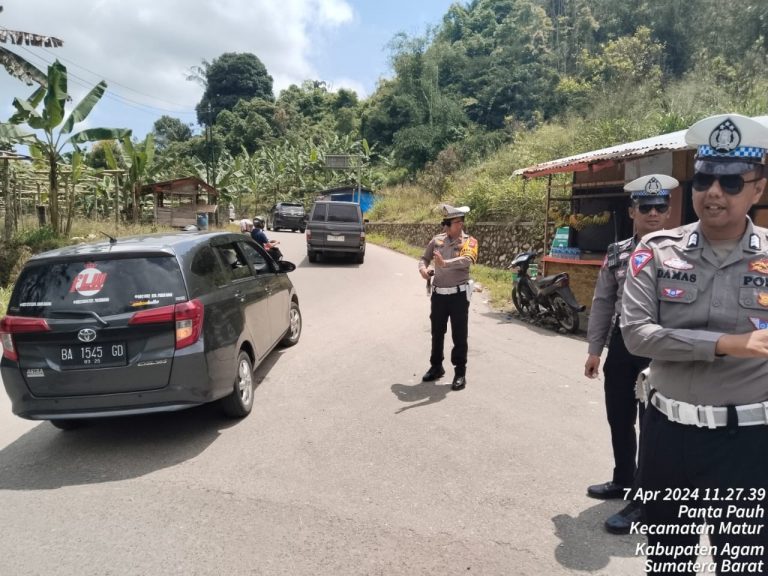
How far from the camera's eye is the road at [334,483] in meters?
2.81

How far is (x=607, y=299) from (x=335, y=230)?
12759mm

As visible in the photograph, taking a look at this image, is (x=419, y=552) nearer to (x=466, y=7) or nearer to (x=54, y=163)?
(x=54, y=163)

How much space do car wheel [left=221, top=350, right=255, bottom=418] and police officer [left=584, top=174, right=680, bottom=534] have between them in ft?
9.37

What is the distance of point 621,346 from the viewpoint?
3.17m

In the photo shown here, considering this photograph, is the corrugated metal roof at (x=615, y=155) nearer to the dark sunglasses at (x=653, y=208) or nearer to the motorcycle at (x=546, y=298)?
the motorcycle at (x=546, y=298)

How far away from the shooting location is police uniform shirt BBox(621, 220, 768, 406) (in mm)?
1806

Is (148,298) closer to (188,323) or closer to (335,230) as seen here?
(188,323)

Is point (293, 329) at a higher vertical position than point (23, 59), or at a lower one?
lower

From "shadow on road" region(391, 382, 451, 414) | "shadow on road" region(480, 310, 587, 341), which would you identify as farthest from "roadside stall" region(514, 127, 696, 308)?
"shadow on road" region(391, 382, 451, 414)

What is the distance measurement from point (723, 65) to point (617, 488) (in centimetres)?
3093

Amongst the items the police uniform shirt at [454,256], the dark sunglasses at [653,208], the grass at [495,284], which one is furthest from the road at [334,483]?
the grass at [495,284]

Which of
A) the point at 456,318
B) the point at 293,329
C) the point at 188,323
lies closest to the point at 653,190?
the point at 456,318

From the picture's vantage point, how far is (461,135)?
3809 cm

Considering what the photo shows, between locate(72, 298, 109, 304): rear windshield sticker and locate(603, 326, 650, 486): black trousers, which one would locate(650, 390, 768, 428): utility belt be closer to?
locate(603, 326, 650, 486): black trousers
